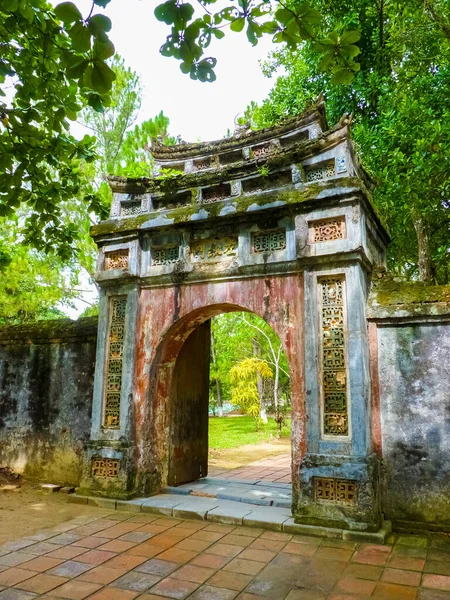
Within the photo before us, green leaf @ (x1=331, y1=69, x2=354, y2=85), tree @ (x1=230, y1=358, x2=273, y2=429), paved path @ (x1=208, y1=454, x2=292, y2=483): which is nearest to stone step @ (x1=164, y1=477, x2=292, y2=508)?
paved path @ (x1=208, y1=454, x2=292, y2=483)

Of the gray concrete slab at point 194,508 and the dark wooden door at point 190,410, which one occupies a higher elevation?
the dark wooden door at point 190,410

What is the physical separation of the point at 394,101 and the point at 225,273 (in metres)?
5.96

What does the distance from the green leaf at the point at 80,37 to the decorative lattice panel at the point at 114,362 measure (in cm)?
440

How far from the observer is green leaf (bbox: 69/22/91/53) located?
2.10 metres

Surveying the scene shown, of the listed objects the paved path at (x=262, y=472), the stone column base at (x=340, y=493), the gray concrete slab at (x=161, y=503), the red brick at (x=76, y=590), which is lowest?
the red brick at (x=76, y=590)

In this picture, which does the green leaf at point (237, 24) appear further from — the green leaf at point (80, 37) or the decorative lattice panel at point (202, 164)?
the decorative lattice panel at point (202, 164)

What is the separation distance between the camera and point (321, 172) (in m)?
5.48

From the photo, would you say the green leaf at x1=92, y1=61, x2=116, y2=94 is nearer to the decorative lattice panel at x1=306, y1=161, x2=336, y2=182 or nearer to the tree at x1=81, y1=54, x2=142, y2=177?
the decorative lattice panel at x1=306, y1=161, x2=336, y2=182

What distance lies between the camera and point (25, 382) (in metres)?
7.27

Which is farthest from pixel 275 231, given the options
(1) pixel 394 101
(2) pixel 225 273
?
(1) pixel 394 101

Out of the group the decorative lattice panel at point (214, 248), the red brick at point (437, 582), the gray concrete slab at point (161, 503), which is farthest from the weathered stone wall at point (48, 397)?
the red brick at point (437, 582)

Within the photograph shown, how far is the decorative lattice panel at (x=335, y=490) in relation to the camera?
4.54 metres

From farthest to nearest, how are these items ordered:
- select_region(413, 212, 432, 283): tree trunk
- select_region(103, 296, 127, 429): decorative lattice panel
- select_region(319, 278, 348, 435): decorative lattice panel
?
1. select_region(413, 212, 432, 283): tree trunk
2. select_region(103, 296, 127, 429): decorative lattice panel
3. select_region(319, 278, 348, 435): decorative lattice panel

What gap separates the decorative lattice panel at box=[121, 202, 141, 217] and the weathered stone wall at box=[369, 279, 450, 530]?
11.8 ft
